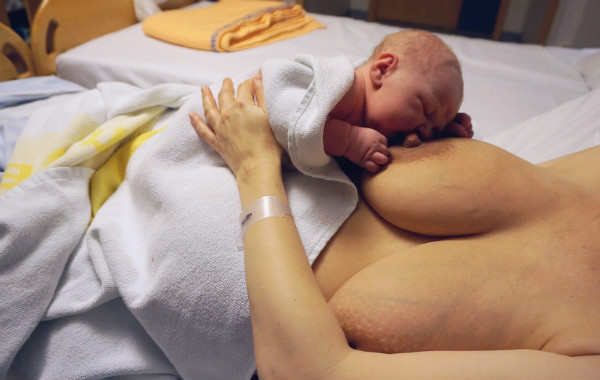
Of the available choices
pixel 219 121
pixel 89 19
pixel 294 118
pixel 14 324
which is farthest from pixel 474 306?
pixel 89 19

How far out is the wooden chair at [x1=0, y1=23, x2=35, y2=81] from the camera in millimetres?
1453

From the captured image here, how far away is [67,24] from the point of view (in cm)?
184

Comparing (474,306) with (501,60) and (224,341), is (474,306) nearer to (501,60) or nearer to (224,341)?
(224,341)

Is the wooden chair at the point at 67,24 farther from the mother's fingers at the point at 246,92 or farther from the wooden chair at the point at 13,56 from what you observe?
the mother's fingers at the point at 246,92

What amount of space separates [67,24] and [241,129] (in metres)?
1.56

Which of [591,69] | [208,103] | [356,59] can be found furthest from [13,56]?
[591,69]

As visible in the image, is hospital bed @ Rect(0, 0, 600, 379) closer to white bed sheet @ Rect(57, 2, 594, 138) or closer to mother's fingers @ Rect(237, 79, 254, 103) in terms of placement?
mother's fingers @ Rect(237, 79, 254, 103)

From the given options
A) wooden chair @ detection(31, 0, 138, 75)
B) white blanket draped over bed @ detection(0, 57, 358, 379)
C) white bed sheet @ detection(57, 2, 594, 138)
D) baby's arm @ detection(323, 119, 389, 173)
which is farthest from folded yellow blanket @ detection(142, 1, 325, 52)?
baby's arm @ detection(323, 119, 389, 173)

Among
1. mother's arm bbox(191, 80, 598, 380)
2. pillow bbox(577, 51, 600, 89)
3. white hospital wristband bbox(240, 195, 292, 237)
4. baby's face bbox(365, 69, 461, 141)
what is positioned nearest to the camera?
mother's arm bbox(191, 80, 598, 380)

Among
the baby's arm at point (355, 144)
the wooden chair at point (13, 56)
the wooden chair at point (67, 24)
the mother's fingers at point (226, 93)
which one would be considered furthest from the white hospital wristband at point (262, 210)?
the wooden chair at point (67, 24)

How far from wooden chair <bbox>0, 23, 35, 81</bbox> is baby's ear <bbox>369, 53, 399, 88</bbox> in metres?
1.33

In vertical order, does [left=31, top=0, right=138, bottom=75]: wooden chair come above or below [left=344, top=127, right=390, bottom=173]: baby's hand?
below

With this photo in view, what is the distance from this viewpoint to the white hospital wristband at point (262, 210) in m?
0.64

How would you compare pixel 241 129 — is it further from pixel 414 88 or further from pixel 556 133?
pixel 556 133
